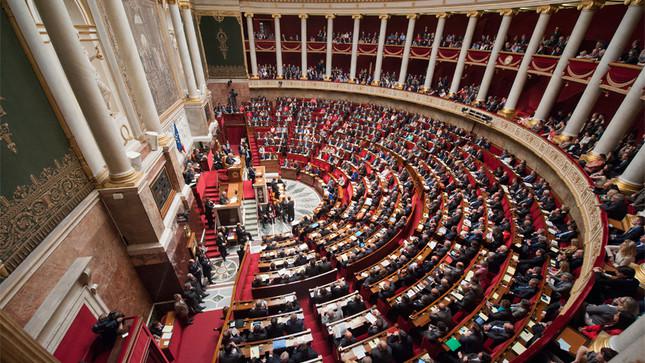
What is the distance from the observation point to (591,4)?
10164 millimetres

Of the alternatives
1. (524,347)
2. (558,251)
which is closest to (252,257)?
(524,347)

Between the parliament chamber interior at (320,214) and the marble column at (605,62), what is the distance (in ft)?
0.20

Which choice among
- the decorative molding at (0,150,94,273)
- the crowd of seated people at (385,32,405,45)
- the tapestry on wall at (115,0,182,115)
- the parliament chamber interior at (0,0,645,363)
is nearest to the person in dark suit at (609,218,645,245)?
the parliament chamber interior at (0,0,645,363)

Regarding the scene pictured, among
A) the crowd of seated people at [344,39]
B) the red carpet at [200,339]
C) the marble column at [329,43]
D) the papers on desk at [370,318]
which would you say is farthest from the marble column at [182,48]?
the papers on desk at [370,318]

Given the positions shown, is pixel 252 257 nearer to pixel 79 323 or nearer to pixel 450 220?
pixel 79 323

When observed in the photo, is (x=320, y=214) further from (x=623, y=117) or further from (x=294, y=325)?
(x=623, y=117)

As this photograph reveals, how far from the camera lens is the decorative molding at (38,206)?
4230mm

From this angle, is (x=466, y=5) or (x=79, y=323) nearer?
(x=79, y=323)

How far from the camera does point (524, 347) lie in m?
4.91

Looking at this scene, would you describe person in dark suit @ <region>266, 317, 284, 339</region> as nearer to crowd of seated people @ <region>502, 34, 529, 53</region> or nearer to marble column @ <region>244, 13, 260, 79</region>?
crowd of seated people @ <region>502, 34, 529, 53</region>

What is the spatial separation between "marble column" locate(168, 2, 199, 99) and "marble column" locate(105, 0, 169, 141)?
21.6ft

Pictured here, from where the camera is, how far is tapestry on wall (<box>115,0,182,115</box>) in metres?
10.1

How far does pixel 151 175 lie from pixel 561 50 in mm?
16442

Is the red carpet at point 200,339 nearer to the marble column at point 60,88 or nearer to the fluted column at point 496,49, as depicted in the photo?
the marble column at point 60,88
